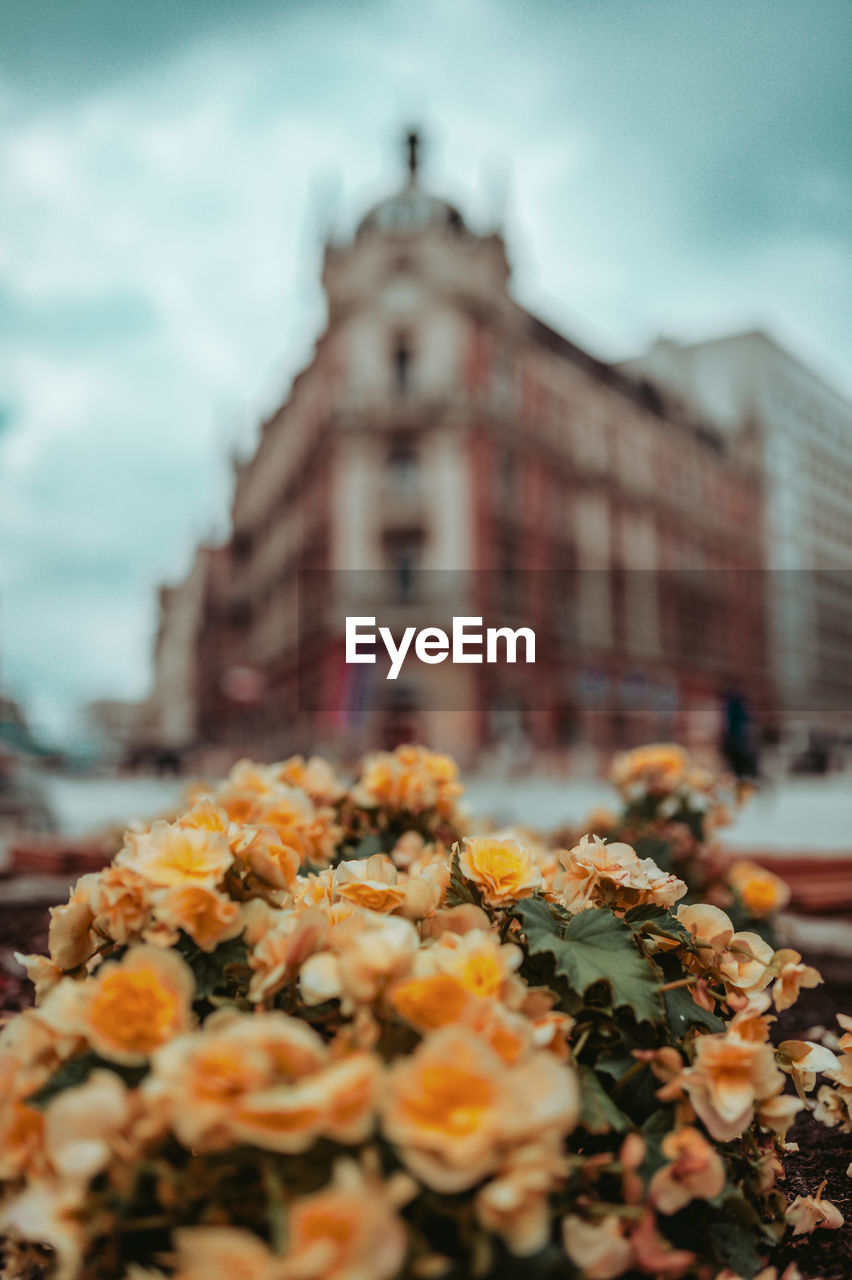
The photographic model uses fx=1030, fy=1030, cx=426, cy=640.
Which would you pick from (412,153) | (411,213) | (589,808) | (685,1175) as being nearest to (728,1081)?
(685,1175)

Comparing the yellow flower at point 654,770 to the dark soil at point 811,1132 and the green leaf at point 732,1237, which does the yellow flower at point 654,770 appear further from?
the green leaf at point 732,1237

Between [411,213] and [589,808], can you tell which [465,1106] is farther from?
[411,213]

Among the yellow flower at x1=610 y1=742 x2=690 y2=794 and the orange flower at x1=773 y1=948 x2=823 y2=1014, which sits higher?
the yellow flower at x1=610 y1=742 x2=690 y2=794

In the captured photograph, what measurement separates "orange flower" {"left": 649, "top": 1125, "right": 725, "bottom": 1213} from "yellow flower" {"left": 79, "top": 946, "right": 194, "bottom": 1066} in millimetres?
554

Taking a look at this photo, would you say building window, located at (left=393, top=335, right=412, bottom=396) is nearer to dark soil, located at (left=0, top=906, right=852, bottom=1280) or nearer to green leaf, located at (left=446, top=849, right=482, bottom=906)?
dark soil, located at (left=0, top=906, right=852, bottom=1280)

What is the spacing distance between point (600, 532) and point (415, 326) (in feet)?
36.2

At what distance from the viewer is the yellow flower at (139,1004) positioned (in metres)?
1.07

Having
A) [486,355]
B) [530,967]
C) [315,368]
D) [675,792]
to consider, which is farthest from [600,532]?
[530,967]

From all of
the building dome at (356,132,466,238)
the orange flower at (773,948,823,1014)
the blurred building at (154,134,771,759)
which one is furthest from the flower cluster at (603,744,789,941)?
the building dome at (356,132,466,238)

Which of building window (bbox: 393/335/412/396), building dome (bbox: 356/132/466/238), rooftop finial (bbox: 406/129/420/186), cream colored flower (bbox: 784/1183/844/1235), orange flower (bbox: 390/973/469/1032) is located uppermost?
rooftop finial (bbox: 406/129/420/186)

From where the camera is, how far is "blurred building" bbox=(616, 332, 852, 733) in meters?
50.1

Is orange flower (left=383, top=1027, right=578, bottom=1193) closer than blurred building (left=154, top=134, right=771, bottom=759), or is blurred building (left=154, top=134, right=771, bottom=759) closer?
orange flower (left=383, top=1027, right=578, bottom=1193)

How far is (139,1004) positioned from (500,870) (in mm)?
578

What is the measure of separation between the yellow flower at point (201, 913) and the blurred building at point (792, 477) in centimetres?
4904
